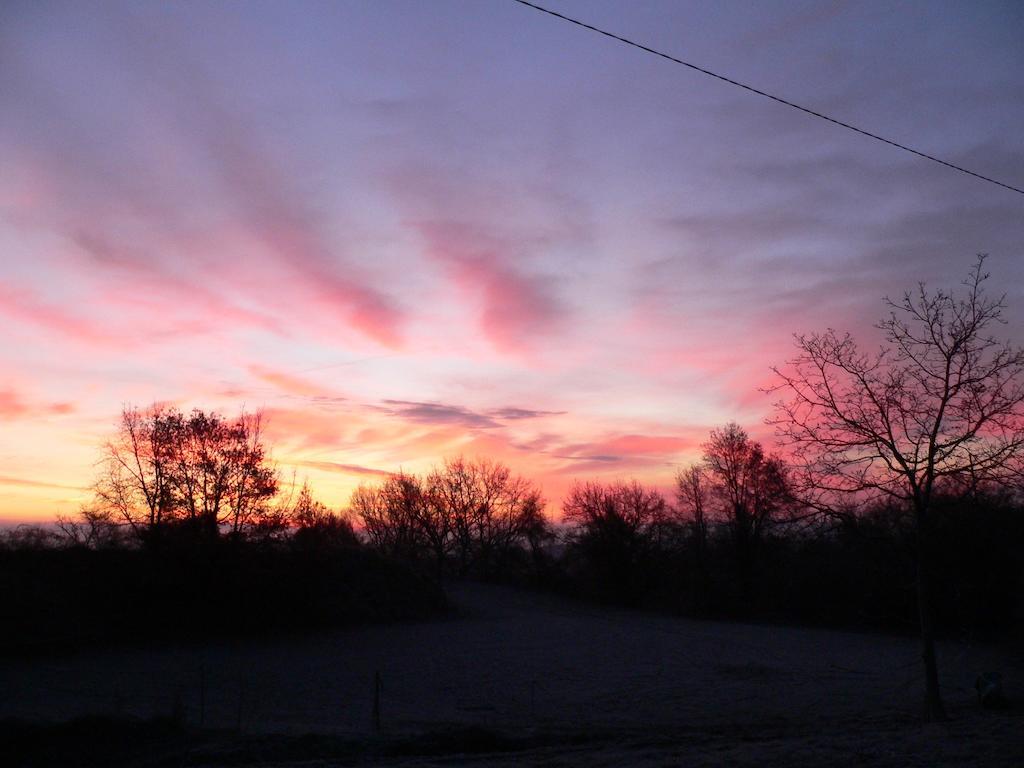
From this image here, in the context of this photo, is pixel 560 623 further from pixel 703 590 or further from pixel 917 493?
pixel 917 493

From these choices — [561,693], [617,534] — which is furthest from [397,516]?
[561,693]

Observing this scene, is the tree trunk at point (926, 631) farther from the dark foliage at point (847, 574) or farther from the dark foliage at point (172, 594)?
the dark foliage at point (172, 594)

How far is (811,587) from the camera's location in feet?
143

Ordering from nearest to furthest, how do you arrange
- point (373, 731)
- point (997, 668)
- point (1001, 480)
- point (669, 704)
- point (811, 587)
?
1. point (1001, 480)
2. point (373, 731)
3. point (669, 704)
4. point (997, 668)
5. point (811, 587)

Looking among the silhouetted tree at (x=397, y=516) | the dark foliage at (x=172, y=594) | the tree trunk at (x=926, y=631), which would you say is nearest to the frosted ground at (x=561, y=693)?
the tree trunk at (x=926, y=631)

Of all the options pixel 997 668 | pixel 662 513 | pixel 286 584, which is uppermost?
pixel 662 513

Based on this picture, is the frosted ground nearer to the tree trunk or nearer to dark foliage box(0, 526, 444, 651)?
the tree trunk

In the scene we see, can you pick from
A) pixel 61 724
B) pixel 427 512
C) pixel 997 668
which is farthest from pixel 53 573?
pixel 427 512

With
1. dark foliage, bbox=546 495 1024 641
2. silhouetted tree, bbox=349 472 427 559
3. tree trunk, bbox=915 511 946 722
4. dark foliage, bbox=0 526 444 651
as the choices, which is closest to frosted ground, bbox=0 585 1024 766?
tree trunk, bbox=915 511 946 722

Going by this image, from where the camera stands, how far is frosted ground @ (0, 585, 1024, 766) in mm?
11234

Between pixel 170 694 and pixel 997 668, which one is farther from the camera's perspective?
pixel 997 668

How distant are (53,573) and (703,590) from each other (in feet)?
113

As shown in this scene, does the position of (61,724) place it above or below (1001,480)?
below

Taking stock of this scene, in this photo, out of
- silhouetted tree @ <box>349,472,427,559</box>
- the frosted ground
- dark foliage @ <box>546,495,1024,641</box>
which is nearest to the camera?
the frosted ground
